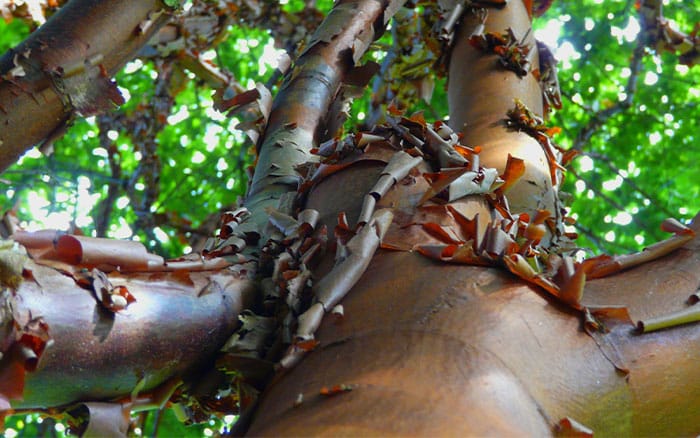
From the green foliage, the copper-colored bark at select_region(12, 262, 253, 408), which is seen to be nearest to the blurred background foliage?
the green foliage

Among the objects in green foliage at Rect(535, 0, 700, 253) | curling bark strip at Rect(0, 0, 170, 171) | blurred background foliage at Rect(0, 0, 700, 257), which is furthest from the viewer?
green foliage at Rect(535, 0, 700, 253)

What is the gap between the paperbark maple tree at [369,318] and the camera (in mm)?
857

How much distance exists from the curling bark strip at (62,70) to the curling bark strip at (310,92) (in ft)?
1.18

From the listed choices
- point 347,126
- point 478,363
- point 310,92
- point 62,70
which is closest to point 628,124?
point 347,126

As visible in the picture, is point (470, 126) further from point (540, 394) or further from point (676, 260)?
point (540, 394)

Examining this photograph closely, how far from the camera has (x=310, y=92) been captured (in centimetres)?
180

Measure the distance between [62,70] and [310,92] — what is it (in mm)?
652

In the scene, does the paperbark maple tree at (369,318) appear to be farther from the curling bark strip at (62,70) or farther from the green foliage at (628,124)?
the green foliage at (628,124)

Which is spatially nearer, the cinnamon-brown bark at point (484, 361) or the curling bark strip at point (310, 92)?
the cinnamon-brown bark at point (484, 361)

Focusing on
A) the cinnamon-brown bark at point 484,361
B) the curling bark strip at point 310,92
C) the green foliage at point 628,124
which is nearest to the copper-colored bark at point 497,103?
the curling bark strip at point 310,92

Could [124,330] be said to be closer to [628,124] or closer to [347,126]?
[347,126]

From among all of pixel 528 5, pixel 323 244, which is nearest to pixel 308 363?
pixel 323 244

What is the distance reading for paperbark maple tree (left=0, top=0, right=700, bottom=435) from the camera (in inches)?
33.7

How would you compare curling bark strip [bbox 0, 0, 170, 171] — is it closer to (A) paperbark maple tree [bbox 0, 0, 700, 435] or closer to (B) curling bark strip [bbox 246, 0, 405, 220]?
(A) paperbark maple tree [bbox 0, 0, 700, 435]
